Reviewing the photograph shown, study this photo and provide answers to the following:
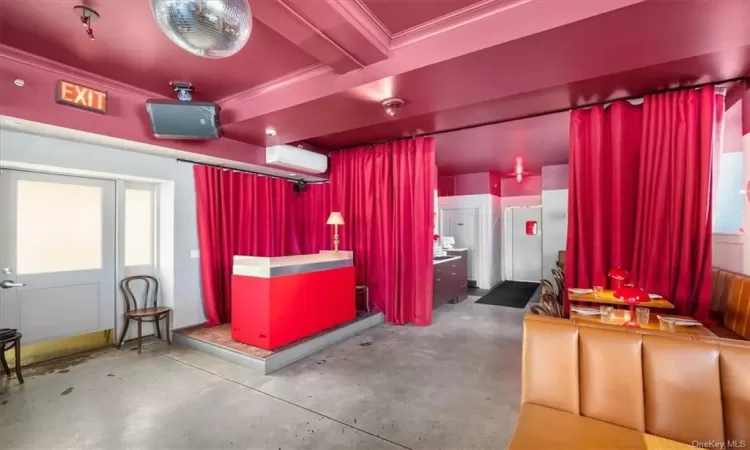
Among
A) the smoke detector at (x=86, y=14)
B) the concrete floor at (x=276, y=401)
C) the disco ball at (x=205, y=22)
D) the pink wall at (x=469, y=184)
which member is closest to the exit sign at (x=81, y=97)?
the smoke detector at (x=86, y=14)

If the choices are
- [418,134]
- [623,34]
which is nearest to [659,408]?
[623,34]

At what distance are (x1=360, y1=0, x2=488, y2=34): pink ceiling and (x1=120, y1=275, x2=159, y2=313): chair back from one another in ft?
13.7

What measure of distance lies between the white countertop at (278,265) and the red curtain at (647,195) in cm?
283

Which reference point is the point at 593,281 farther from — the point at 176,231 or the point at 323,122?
the point at 176,231

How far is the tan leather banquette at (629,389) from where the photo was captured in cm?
135

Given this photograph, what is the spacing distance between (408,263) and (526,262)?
16.4 ft

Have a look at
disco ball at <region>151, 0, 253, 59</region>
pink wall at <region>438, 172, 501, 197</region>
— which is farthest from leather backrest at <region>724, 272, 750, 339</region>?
pink wall at <region>438, 172, 501, 197</region>

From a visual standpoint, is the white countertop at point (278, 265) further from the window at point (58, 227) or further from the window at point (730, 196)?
the window at point (730, 196)

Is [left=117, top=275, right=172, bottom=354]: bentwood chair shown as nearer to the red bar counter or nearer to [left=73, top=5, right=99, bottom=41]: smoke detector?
the red bar counter

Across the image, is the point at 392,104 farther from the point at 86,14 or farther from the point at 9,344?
the point at 9,344

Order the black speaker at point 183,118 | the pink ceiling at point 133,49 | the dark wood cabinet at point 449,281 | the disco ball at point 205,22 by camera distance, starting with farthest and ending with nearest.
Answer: the dark wood cabinet at point 449,281 → the black speaker at point 183,118 → the pink ceiling at point 133,49 → the disco ball at point 205,22

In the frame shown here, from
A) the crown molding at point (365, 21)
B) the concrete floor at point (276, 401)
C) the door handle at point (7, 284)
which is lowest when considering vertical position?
the concrete floor at point (276, 401)

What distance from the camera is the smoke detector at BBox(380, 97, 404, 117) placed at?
118 inches

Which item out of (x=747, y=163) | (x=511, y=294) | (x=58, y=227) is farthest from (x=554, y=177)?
(x=58, y=227)
